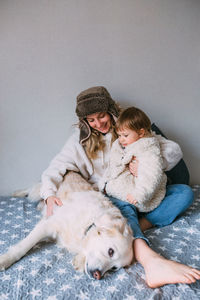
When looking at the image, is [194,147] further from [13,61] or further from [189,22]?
[13,61]

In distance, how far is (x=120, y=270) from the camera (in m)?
1.47

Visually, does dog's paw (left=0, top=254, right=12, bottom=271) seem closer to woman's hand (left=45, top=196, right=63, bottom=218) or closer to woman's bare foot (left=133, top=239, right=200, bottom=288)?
woman's hand (left=45, top=196, right=63, bottom=218)

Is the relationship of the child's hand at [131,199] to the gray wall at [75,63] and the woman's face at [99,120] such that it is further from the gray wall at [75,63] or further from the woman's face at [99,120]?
the gray wall at [75,63]

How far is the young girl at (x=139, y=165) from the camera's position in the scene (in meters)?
1.90

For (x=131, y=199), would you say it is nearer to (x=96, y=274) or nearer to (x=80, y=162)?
(x=80, y=162)

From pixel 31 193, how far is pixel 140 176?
0.91 meters

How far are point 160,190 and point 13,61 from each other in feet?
4.84

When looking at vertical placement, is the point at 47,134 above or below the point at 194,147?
above

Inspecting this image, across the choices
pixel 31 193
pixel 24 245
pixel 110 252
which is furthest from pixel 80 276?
pixel 31 193

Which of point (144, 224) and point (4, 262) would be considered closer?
point (4, 262)

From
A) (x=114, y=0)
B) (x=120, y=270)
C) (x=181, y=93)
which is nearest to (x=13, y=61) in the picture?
(x=114, y=0)

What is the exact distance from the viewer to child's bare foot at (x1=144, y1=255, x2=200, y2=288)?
51.4 inches

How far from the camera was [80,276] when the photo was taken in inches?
56.8

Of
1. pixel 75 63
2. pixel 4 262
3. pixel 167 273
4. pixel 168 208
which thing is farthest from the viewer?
pixel 75 63
